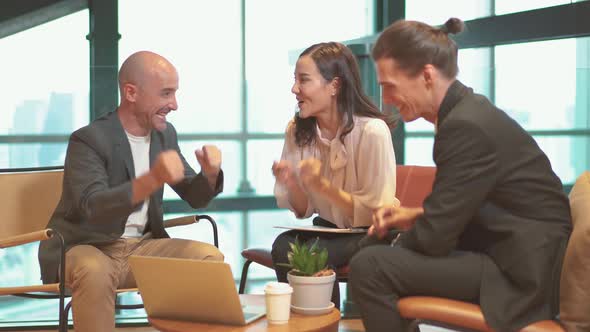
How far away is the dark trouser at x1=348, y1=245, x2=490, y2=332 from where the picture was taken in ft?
8.48

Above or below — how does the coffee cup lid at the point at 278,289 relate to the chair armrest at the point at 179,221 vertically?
below

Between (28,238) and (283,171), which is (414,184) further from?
(28,238)

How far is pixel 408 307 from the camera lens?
2.59m

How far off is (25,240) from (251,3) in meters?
2.24

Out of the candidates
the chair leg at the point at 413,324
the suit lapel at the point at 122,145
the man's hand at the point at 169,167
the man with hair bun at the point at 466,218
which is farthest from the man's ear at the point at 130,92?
the chair leg at the point at 413,324

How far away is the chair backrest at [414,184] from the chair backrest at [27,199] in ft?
4.81

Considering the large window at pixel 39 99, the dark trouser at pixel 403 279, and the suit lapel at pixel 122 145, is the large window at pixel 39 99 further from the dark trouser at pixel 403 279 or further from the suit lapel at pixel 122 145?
the dark trouser at pixel 403 279

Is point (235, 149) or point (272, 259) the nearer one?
point (272, 259)

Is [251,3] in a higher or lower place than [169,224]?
higher

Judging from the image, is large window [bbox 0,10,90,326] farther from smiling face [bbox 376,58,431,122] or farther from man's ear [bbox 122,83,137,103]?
smiling face [bbox 376,58,431,122]

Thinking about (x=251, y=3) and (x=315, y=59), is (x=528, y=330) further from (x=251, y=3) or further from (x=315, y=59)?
(x=251, y=3)

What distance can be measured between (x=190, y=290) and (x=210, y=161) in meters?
0.73

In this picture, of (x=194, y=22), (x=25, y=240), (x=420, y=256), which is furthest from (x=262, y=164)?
(x=420, y=256)

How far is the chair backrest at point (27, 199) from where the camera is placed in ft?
11.7
